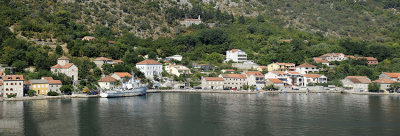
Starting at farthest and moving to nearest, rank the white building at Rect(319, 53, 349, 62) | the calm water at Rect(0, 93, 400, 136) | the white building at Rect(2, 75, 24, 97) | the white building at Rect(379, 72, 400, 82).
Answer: the white building at Rect(319, 53, 349, 62)
the white building at Rect(379, 72, 400, 82)
the white building at Rect(2, 75, 24, 97)
the calm water at Rect(0, 93, 400, 136)

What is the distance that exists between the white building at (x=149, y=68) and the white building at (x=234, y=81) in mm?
11390

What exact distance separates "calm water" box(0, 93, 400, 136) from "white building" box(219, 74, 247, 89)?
56.7 feet

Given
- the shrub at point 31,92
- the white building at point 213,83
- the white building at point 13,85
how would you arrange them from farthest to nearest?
the white building at point 213,83
the shrub at point 31,92
the white building at point 13,85

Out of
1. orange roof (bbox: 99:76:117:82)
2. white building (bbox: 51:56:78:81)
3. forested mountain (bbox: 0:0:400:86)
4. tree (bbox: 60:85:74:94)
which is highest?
forested mountain (bbox: 0:0:400:86)

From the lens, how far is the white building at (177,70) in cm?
7706

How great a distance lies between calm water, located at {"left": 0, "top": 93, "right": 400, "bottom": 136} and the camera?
3534 centimetres

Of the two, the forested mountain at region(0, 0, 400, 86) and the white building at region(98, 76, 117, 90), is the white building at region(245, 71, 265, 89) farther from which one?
the white building at region(98, 76, 117, 90)

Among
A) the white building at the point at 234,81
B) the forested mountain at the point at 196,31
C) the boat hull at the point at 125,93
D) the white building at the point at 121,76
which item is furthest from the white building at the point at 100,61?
the white building at the point at 234,81

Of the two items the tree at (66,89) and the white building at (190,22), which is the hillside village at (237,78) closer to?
the tree at (66,89)

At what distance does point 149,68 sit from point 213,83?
11.5 metres

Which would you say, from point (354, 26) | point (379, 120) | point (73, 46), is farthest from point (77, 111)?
point (354, 26)

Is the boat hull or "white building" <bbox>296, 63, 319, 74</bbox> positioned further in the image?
"white building" <bbox>296, 63, 319, 74</bbox>

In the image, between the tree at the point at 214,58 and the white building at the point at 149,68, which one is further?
the tree at the point at 214,58

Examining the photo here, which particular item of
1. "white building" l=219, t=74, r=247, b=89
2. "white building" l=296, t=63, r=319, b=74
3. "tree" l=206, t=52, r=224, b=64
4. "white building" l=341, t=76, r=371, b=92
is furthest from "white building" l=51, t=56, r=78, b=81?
"white building" l=341, t=76, r=371, b=92
